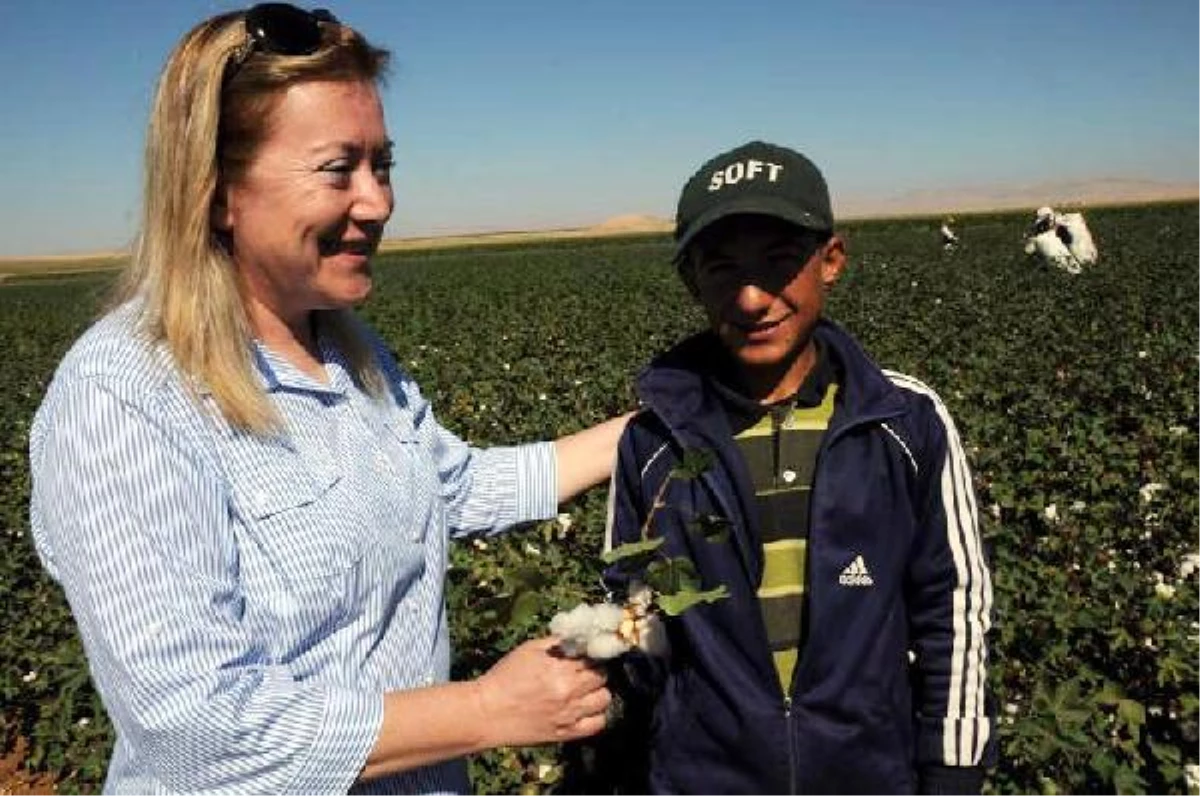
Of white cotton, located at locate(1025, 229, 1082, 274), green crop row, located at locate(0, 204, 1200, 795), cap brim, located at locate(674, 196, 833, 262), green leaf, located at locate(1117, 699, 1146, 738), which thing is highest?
cap brim, located at locate(674, 196, 833, 262)

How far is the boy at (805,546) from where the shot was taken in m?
1.88

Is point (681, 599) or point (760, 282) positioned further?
point (760, 282)

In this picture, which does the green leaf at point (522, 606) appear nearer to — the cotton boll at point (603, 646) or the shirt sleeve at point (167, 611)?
the cotton boll at point (603, 646)

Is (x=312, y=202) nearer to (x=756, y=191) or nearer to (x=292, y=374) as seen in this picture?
(x=292, y=374)

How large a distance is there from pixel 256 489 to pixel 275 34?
72 cm

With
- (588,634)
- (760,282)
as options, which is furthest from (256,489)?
(760,282)

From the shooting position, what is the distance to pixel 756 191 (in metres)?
1.83

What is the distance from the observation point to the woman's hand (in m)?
1.62

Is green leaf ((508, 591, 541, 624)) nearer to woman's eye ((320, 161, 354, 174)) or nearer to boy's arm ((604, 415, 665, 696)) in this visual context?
boy's arm ((604, 415, 665, 696))

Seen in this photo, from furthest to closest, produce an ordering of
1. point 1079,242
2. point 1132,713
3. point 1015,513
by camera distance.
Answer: point 1079,242
point 1015,513
point 1132,713

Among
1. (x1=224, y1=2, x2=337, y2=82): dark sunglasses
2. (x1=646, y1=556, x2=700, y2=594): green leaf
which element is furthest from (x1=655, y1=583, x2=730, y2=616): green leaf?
(x1=224, y1=2, x2=337, y2=82): dark sunglasses

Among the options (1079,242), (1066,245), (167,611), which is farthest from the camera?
(1066,245)

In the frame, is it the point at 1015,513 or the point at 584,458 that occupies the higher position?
the point at 584,458

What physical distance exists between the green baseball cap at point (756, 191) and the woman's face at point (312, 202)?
562 millimetres
